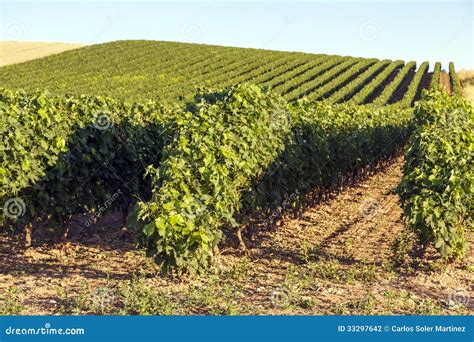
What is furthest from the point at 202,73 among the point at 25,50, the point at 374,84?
the point at 25,50

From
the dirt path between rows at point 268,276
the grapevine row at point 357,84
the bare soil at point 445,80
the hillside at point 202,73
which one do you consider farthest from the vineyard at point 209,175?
the bare soil at point 445,80

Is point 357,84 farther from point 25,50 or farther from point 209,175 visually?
point 209,175

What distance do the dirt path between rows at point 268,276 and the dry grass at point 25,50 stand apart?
192ft

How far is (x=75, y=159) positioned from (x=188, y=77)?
47321 mm

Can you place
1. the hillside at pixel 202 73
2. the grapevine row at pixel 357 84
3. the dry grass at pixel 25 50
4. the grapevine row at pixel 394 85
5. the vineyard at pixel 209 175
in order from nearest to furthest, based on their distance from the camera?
1. the vineyard at pixel 209 175
2. the grapevine row at pixel 394 85
3. the hillside at pixel 202 73
4. the grapevine row at pixel 357 84
5. the dry grass at pixel 25 50

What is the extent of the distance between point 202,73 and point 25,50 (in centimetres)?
2670

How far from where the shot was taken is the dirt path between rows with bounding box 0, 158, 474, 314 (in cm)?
955

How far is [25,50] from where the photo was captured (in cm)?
7675

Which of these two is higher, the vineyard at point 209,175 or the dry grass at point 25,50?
the dry grass at point 25,50

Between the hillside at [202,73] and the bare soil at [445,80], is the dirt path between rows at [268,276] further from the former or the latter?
the bare soil at [445,80]

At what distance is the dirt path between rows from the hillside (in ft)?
107

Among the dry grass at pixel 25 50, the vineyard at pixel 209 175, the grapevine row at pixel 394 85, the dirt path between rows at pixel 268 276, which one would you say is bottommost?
the dirt path between rows at pixel 268 276

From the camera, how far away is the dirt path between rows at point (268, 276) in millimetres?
9547

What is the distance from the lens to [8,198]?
1225cm
